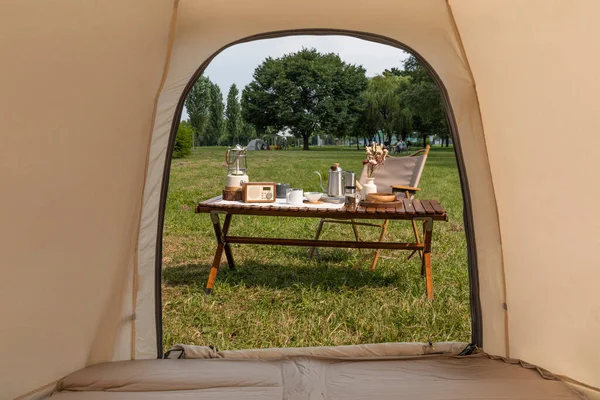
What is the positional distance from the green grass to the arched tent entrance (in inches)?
24.9

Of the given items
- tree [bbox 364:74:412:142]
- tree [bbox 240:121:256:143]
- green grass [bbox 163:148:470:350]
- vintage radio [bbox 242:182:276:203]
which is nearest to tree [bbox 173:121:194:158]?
green grass [bbox 163:148:470:350]

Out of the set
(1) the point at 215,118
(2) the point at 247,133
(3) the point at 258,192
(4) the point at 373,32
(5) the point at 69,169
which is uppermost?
(1) the point at 215,118

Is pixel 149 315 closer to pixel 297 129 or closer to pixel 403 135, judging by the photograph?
pixel 403 135

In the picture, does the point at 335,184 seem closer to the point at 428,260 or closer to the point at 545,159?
the point at 428,260

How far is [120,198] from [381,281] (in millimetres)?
2303

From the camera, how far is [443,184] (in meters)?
10.6

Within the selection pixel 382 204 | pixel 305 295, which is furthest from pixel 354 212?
pixel 305 295

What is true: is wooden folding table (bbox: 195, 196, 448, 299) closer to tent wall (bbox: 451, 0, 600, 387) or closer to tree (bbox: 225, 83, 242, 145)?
tent wall (bbox: 451, 0, 600, 387)

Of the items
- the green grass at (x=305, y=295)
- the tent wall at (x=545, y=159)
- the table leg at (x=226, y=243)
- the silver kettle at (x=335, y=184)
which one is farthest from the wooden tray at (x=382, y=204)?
the tent wall at (x=545, y=159)

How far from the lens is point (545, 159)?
1.96 metres

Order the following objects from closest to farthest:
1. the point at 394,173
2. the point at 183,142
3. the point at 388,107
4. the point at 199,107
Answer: the point at 394,173, the point at 183,142, the point at 199,107, the point at 388,107

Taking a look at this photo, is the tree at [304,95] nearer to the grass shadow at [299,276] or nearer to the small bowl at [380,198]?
the grass shadow at [299,276]

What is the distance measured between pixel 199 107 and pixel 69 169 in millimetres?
32704

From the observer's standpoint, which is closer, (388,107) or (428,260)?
(428,260)
